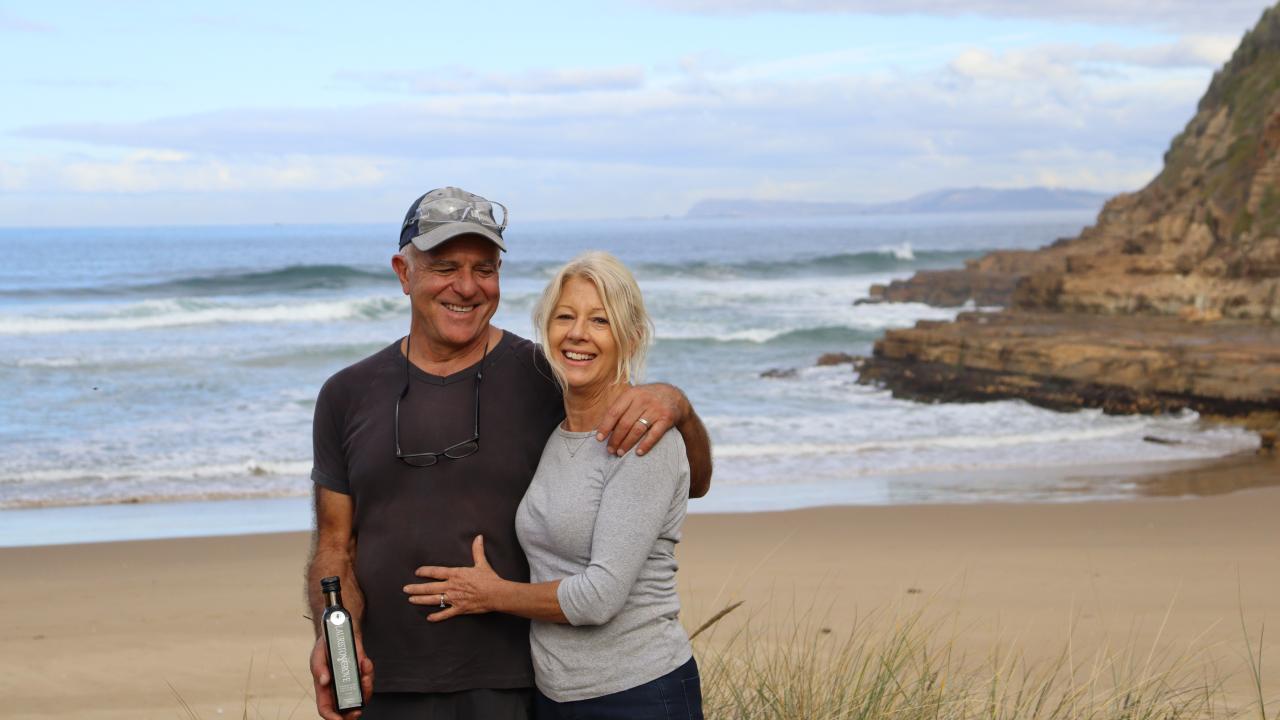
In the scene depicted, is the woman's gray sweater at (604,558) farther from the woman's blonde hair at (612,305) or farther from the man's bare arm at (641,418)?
the woman's blonde hair at (612,305)

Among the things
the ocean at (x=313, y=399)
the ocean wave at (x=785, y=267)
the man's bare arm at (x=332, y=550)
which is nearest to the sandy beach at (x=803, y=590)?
the ocean at (x=313, y=399)

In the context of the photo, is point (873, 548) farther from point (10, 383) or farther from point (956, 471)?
point (10, 383)

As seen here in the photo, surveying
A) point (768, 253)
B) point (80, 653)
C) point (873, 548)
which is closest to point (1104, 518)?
point (873, 548)

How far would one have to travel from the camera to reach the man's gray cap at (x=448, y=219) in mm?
3021

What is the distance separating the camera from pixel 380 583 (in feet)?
10.0

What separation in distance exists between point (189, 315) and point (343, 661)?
3669 cm

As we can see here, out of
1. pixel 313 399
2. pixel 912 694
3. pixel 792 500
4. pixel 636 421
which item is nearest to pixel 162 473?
pixel 313 399

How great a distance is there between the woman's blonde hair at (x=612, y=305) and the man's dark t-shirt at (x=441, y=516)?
228 millimetres

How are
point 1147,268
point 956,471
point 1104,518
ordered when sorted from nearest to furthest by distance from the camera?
point 1104,518 → point 956,471 → point 1147,268

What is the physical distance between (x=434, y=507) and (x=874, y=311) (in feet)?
130

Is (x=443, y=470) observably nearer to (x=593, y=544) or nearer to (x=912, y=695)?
(x=593, y=544)

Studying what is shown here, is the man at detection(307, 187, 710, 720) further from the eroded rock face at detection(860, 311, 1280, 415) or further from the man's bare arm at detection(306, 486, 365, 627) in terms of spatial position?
the eroded rock face at detection(860, 311, 1280, 415)

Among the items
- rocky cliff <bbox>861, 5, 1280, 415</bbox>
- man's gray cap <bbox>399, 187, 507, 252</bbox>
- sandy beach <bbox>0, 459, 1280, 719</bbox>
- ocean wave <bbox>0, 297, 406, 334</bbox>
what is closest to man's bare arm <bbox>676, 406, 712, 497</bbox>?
man's gray cap <bbox>399, 187, 507, 252</bbox>

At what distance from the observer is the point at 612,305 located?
9.50 ft
